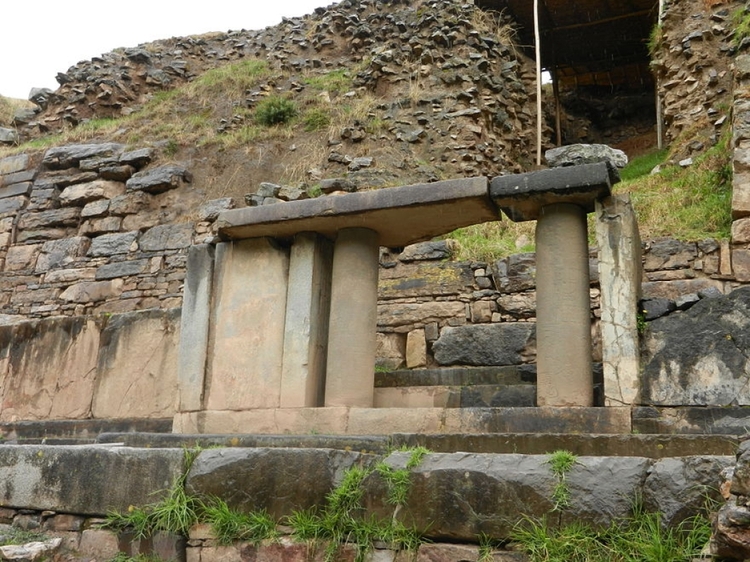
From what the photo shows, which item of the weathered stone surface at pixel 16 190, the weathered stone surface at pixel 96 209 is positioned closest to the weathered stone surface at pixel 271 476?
the weathered stone surface at pixel 96 209

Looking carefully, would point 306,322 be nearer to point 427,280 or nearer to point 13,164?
point 427,280

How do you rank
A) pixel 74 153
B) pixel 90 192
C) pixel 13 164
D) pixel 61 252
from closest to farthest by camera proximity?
1. pixel 61 252
2. pixel 90 192
3. pixel 74 153
4. pixel 13 164

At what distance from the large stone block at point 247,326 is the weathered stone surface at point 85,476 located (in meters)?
1.18

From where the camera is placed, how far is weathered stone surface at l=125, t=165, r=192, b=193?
1457 cm

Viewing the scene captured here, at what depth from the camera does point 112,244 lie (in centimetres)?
1430

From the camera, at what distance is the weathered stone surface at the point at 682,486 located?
291 centimetres

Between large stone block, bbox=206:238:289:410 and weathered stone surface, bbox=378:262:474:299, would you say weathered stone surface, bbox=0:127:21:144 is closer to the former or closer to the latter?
weathered stone surface, bbox=378:262:474:299

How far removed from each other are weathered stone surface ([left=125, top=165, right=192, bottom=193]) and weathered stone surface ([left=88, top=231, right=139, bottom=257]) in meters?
1.03

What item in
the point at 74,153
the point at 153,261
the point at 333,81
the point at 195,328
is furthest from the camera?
the point at 333,81

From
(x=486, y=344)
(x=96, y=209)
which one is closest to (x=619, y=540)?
(x=486, y=344)

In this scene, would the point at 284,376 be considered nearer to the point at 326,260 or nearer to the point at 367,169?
the point at 326,260

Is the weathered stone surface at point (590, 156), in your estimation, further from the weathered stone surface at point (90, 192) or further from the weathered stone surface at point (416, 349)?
the weathered stone surface at point (90, 192)

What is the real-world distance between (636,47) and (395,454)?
53.0 ft

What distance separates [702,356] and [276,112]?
12.3 m
